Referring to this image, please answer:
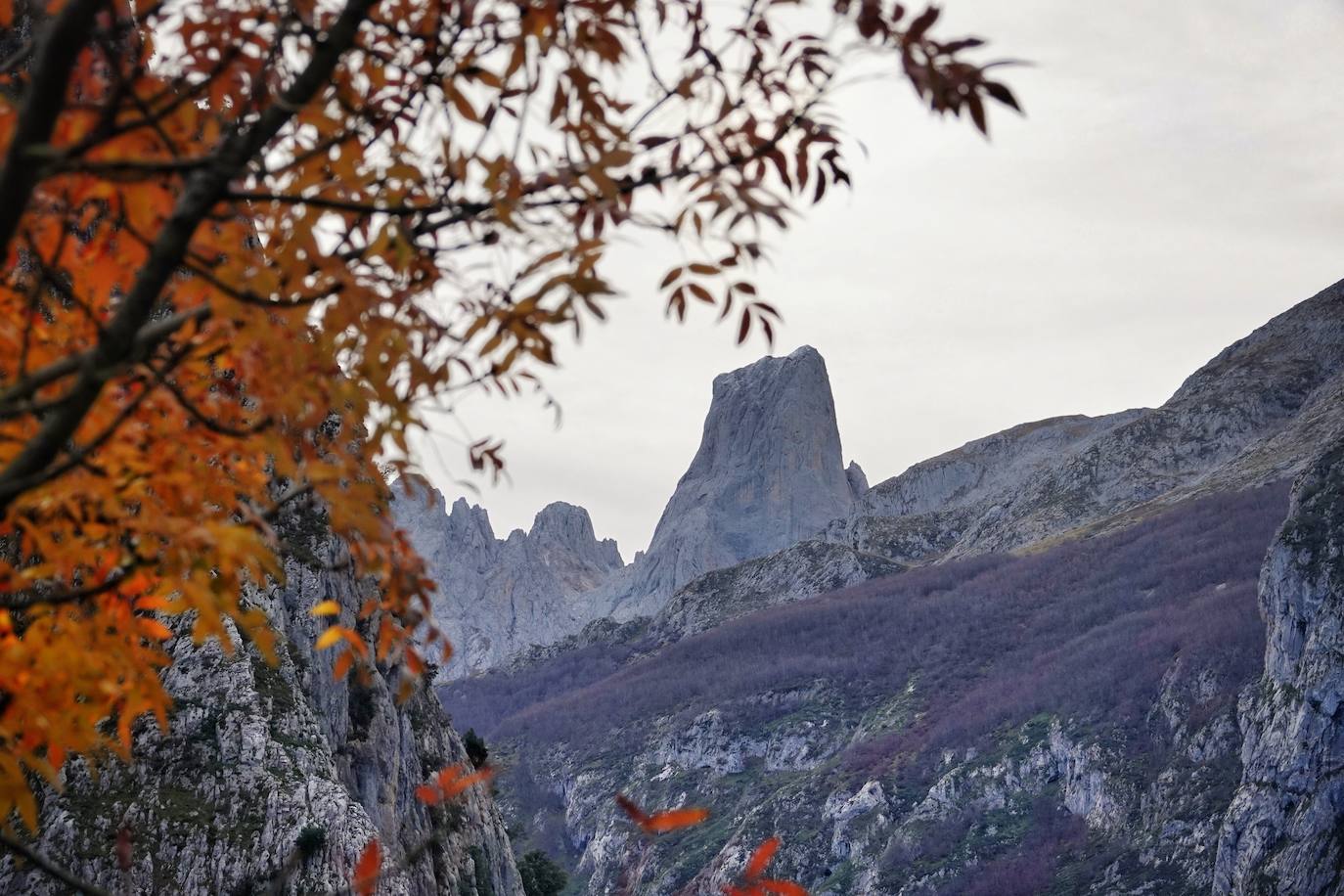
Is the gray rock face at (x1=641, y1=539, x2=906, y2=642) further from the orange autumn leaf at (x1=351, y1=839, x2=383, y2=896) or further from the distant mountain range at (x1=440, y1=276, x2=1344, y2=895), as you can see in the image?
the orange autumn leaf at (x1=351, y1=839, x2=383, y2=896)

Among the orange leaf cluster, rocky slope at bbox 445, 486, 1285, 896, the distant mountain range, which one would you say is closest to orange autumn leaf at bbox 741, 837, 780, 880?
the orange leaf cluster

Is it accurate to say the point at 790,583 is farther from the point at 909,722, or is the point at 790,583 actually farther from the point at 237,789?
the point at 237,789

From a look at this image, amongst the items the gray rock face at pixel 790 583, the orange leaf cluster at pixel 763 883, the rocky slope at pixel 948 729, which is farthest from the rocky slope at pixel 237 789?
the gray rock face at pixel 790 583

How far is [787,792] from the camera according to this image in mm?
113500

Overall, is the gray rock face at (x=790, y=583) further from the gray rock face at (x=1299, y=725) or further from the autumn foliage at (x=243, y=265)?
the autumn foliage at (x=243, y=265)

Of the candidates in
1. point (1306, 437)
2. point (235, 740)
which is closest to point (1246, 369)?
point (1306, 437)

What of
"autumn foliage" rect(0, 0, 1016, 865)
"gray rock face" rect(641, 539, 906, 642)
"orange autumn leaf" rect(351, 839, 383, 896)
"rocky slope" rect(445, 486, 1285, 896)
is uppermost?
"autumn foliage" rect(0, 0, 1016, 865)

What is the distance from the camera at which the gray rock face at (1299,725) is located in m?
64.3

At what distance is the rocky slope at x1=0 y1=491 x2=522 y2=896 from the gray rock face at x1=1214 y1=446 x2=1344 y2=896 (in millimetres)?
59519

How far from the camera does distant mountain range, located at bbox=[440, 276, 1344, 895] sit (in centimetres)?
7600

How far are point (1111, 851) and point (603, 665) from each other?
393 feet

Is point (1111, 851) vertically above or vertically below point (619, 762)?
below

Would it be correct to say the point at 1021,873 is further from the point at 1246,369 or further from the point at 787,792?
the point at 1246,369

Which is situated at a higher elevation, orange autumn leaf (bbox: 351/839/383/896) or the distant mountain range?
orange autumn leaf (bbox: 351/839/383/896)
